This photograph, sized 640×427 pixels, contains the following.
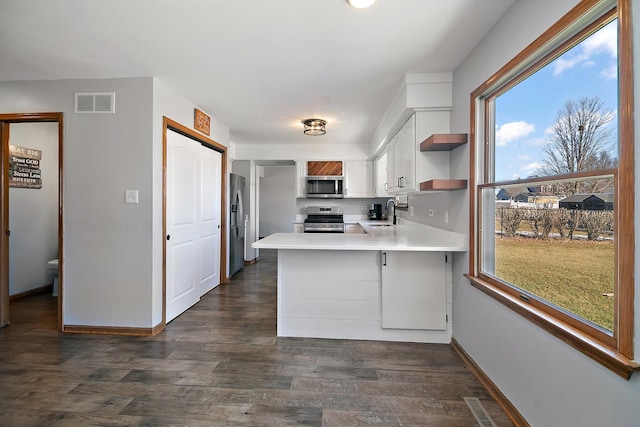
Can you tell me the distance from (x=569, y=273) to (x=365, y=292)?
1.53m

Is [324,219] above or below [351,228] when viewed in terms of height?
above

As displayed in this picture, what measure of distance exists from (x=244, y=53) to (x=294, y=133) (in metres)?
2.50

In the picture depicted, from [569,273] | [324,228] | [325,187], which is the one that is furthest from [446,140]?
[325,187]

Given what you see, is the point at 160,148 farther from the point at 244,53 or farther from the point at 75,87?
the point at 244,53

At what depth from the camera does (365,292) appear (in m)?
2.61

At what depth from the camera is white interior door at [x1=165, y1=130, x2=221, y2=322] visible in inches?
120

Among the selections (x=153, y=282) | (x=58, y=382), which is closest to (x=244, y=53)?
(x=153, y=282)

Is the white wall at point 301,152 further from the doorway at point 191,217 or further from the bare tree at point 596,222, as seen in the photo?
the bare tree at point 596,222

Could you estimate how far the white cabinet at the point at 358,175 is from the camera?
557 centimetres

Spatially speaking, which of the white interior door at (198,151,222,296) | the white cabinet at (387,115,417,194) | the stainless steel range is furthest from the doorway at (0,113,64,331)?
the stainless steel range

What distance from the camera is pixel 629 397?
0.99 meters

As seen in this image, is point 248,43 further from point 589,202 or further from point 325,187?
point 325,187

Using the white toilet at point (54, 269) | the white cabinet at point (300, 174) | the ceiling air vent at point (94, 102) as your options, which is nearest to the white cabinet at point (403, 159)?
the white cabinet at point (300, 174)

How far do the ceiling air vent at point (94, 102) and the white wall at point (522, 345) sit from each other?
311 centimetres
